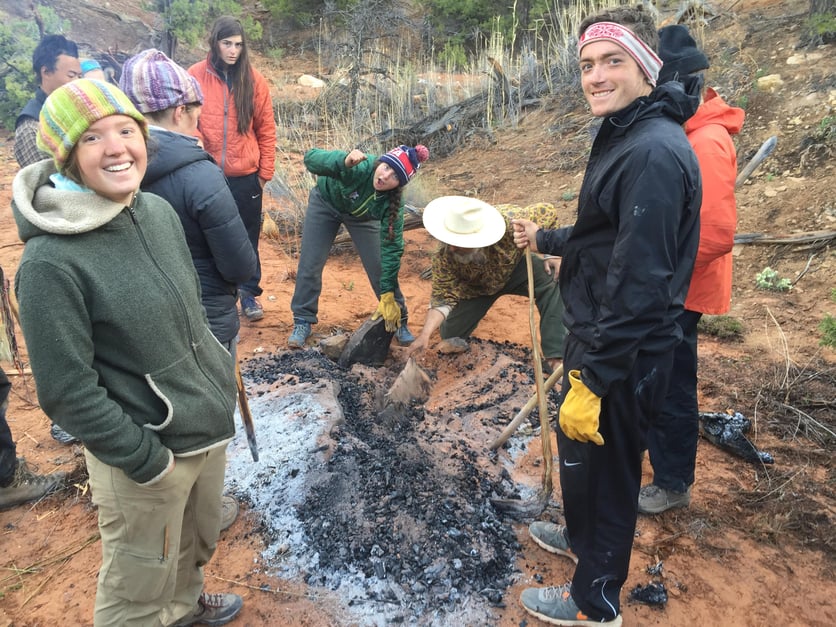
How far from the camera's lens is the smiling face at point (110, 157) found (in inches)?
54.8

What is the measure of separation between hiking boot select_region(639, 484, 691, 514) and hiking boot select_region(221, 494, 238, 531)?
198cm

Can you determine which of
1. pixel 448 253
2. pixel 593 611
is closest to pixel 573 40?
pixel 448 253

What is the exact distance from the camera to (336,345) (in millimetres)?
4207

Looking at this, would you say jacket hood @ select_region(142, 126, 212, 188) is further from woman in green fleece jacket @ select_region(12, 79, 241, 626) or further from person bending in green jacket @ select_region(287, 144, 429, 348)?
person bending in green jacket @ select_region(287, 144, 429, 348)

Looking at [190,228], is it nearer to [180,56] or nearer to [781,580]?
[781,580]

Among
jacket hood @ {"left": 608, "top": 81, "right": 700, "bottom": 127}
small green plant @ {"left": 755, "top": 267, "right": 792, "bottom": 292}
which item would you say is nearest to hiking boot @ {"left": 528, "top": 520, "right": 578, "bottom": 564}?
jacket hood @ {"left": 608, "top": 81, "right": 700, "bottom": 127}

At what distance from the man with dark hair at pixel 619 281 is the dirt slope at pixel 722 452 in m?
0.64

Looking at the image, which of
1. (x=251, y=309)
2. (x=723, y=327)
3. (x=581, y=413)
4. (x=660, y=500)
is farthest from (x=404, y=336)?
(x=581, y=413)

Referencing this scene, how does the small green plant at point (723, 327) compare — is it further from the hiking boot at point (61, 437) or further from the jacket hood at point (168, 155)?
the hiking boot at point (61, 437)

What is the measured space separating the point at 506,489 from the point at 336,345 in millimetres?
1862

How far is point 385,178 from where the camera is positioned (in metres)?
3.55

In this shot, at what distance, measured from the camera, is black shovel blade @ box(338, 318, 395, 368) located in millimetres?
4086

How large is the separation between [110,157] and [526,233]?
5.86 ft

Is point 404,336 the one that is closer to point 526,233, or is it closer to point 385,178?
point 385,178
